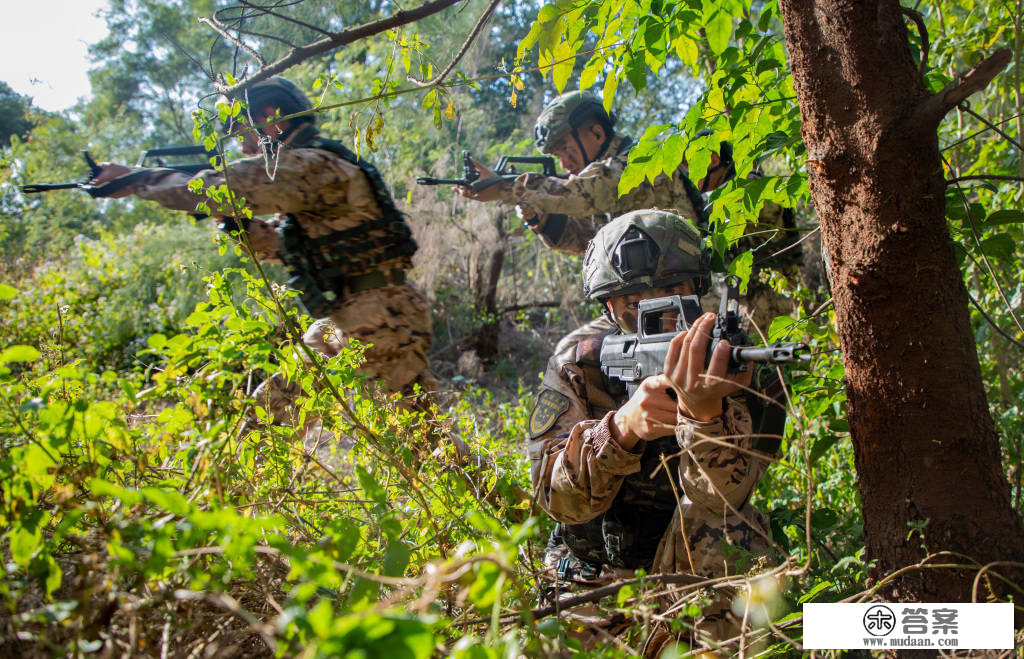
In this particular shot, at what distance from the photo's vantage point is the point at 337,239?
3730 mm

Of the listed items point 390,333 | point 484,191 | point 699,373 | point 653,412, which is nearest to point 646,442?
point 653,412

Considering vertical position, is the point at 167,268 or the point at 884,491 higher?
the point at 167,268

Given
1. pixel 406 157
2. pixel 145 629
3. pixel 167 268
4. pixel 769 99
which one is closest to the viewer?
pixel 145 629

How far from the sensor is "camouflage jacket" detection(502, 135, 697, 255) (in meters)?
4.20

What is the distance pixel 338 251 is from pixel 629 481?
2.33 m

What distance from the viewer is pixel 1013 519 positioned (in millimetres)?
1306

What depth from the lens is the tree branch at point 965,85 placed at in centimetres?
119

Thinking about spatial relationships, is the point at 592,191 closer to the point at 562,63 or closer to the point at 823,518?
the point at 562,63

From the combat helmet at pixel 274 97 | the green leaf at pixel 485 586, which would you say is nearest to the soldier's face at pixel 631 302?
the green leaf at pixel 485 586

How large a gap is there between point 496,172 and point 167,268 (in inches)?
190

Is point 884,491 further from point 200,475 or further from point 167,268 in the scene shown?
point 167,268

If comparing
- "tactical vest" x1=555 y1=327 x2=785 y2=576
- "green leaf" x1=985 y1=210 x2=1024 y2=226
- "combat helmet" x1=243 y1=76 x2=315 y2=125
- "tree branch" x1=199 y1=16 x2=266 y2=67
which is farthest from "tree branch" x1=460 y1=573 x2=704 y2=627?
"combat helmet" x1=243 y1=76 x2=315 y2=125

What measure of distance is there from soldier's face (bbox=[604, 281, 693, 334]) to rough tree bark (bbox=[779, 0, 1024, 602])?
91 cm

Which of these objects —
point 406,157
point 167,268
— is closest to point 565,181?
point 406,157
